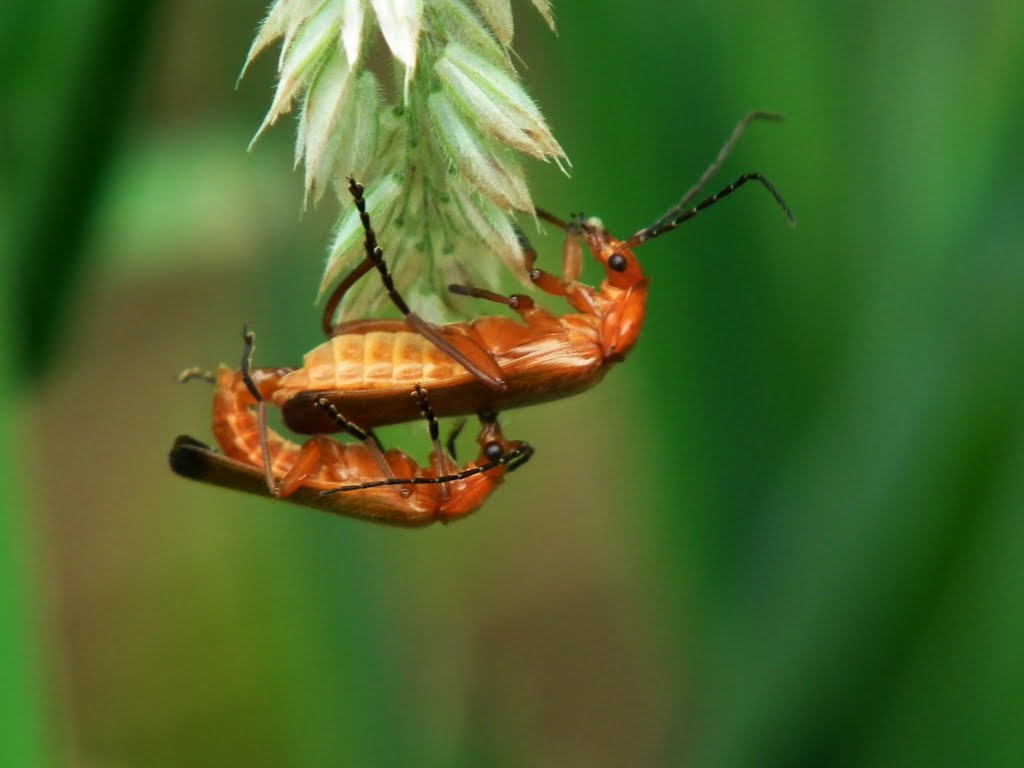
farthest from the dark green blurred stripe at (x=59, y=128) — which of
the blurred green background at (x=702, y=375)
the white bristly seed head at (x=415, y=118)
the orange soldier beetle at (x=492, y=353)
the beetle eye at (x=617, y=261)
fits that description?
the beetle eye at (x=617, y=261)

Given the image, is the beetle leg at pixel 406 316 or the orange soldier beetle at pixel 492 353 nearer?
the beetle leg at pixel 406 316

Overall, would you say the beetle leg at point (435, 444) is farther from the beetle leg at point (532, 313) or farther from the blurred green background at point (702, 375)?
the blurred green background at point (702, 375)

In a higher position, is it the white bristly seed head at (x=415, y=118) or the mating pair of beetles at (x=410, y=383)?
the white bristly seed head at (x=415, y=118)

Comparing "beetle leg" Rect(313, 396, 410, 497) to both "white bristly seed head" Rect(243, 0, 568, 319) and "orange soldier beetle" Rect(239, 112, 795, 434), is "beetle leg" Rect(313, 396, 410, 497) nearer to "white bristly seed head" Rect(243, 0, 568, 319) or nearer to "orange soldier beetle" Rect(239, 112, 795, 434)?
"orange soldier beetle" Rect(239, 112, 795, 434)

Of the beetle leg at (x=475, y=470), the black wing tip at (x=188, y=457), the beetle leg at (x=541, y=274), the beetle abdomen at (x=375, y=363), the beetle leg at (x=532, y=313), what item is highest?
the beetle leg at (x=541, y=274)

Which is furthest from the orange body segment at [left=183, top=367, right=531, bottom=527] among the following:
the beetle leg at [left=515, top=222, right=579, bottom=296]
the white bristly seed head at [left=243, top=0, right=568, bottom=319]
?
the white bristly seed head at [left=243, top=0, right=568, bottom=319]

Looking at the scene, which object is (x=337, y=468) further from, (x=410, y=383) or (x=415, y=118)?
(x=415, y=118)

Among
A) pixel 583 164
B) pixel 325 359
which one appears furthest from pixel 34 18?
pixel 583 164

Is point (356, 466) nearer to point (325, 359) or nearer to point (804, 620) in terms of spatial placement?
point (325, 359)
